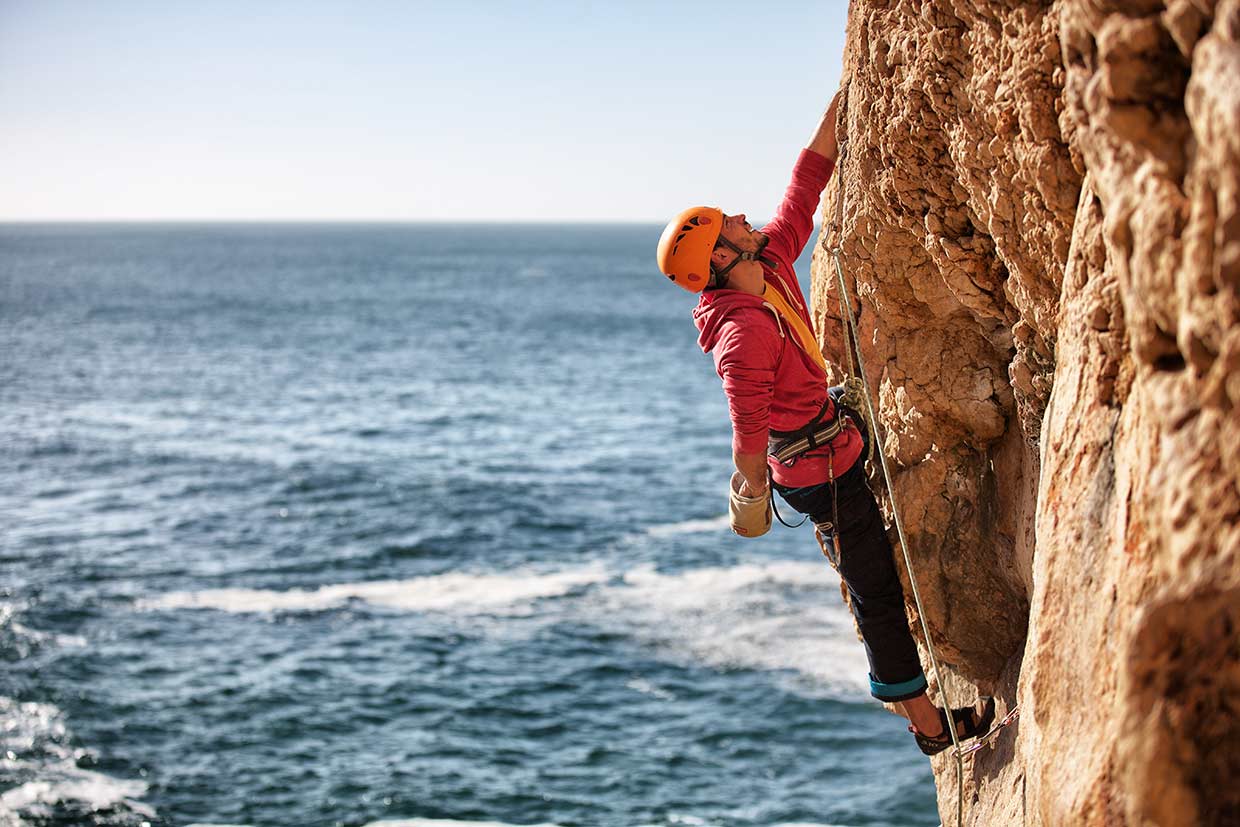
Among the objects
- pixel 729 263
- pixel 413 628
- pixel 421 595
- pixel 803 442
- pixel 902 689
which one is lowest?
pixel 413 628

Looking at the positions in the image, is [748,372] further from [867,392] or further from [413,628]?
[413,628]

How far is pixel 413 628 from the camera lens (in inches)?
950

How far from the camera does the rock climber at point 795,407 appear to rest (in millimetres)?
5703

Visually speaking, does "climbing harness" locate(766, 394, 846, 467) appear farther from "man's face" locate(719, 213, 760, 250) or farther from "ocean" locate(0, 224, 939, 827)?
"ocean" locate(0, 224, 939, 827)

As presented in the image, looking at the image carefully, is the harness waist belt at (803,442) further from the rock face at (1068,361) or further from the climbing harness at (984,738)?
the climbing harness at (984,738)

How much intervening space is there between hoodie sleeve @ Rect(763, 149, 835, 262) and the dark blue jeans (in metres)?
1.31

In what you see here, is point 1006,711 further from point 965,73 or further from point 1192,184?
point 1192,184

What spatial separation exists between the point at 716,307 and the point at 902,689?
2489mm

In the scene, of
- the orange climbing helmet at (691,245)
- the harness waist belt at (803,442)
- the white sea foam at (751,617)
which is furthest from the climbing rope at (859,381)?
the white sea foam at (751,617)

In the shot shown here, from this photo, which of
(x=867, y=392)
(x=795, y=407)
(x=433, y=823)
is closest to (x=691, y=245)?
(x=795, y=407)

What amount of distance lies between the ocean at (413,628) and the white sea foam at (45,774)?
57 mm

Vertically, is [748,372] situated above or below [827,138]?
below

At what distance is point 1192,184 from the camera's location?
10.2 ft

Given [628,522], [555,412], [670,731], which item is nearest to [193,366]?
[555,412]
